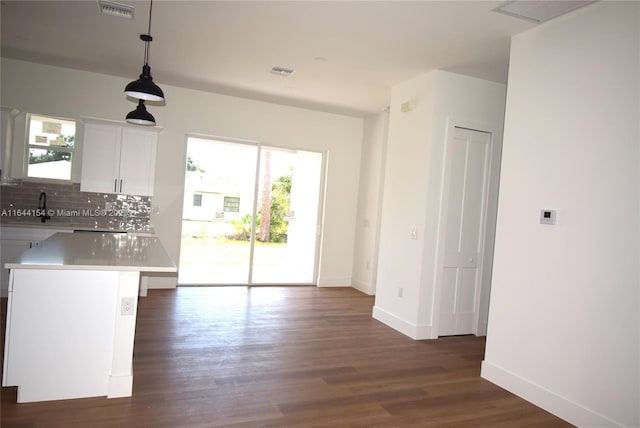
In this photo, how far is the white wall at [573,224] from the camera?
2.66m

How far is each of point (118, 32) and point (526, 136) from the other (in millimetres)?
3963

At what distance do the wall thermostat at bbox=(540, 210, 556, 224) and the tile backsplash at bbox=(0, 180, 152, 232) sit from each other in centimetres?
491

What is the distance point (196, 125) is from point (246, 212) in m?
1.56

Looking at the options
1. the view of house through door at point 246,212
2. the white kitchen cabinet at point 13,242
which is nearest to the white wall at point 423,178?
the view of house through door at point 246,212

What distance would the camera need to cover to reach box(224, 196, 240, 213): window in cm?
675

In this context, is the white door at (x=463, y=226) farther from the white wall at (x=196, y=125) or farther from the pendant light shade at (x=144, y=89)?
the pendant light shade at (x=144, y=89)

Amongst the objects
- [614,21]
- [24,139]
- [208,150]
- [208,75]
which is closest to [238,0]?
[208,75]

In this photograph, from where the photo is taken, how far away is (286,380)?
10.8 ft

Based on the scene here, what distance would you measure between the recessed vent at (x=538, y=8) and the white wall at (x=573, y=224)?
3.9 inches

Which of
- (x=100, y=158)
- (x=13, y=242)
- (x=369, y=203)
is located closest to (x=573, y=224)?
(x=369, y=203)

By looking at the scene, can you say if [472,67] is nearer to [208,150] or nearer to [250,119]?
[250,119]

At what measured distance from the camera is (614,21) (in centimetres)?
282

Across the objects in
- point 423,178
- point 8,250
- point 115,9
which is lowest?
point 8,250

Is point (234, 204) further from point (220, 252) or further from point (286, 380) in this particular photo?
point (286, 380)
